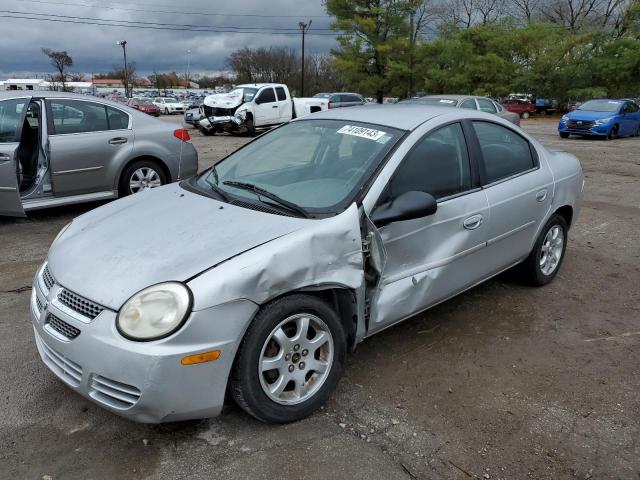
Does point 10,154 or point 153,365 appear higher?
point 10,154

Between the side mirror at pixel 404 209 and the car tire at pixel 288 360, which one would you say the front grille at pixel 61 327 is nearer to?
the car tire at pixel 288 360

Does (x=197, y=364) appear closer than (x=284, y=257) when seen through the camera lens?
Yes

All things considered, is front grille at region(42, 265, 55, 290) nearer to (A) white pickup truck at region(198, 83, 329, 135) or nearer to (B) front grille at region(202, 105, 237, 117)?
(A) white pickup truck at region(198, 83, 329, 135)

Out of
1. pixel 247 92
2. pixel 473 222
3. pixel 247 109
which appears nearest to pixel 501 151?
pixel 473 222

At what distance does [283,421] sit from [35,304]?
140 centimetres

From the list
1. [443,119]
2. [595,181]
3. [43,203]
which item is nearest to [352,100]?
[595,181]

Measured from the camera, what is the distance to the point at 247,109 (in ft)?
61.0

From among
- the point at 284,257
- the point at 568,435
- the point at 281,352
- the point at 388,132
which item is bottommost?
the point at 568,435

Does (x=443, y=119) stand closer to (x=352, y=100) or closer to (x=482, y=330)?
(x=482, y=330)

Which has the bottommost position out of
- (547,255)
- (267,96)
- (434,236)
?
(547,255)

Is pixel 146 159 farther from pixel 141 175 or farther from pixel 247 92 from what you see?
pixel 247 92

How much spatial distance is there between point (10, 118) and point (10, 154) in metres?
0.53

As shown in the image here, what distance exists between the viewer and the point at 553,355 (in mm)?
3375

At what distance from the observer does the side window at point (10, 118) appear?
227 inches
